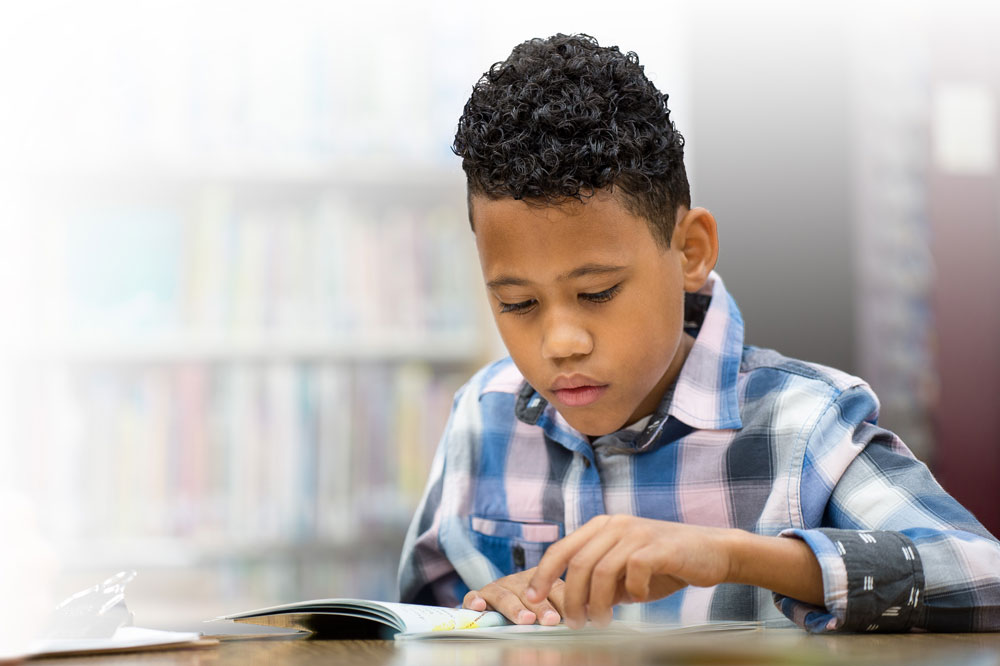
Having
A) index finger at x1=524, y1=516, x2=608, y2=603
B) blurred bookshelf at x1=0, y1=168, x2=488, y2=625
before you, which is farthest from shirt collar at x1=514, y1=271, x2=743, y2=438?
blurred bookshelf at x1=0, y1=168, x2=488, y2=625

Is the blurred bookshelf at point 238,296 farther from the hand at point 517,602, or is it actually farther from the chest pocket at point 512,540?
the hand at point 517,602

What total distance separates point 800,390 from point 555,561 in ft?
1.23

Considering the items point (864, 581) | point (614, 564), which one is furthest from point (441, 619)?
point (864, 581)

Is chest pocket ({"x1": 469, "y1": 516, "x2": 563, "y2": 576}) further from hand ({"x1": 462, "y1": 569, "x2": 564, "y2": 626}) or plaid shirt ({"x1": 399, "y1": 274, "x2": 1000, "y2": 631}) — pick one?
hand ({"x1": 462, "y1": 569, "x2": 564, "y2": 626})

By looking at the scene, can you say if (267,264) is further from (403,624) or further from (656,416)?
(403,624)

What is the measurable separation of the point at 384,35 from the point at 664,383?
1062 mm

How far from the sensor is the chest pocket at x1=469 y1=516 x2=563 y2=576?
0.97 m

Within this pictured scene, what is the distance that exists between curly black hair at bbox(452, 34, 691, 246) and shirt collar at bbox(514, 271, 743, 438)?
0.13 m

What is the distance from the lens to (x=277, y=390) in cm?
172

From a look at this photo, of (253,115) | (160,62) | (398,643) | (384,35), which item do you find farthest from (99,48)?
(398,643)

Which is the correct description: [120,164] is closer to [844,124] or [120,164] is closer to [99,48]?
[99,48]

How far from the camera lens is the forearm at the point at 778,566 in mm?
644

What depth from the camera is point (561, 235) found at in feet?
2.57

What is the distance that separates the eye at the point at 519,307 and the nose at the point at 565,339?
1.4 inches
